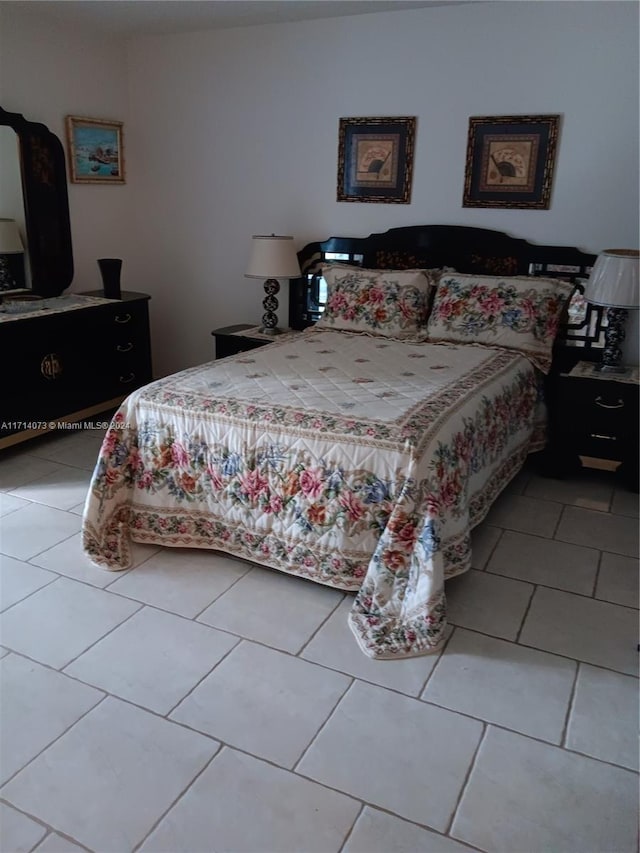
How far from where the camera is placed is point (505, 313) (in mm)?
3447

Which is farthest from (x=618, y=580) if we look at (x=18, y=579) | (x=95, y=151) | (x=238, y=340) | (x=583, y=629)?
(x=95, y=151)

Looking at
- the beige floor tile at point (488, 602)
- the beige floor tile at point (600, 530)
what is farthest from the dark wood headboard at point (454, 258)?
the beige floor tile at point (488, 602)

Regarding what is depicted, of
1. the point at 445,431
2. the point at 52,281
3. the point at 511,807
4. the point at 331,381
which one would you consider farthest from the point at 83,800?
the point at 52,281

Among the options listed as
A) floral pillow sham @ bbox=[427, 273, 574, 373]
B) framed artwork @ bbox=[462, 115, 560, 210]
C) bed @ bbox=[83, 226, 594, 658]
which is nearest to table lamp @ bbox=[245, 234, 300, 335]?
bed @ bbox=[83, 226, 594, 658]

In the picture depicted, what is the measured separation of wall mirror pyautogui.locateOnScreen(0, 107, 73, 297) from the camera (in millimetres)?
3805

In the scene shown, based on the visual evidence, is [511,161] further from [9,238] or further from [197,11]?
[9,238]

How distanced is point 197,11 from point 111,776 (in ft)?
12.3

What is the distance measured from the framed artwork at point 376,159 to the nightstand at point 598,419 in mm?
1497

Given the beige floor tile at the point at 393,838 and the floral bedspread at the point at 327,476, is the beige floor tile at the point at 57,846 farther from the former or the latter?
the floral bedspread at the point at 327,476

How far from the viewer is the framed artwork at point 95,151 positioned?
4.14 meters

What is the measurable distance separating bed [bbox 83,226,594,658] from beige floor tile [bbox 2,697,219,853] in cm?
67

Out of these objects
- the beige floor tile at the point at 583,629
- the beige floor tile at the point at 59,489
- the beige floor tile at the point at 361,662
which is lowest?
the beige floor tile at the point at 361,662

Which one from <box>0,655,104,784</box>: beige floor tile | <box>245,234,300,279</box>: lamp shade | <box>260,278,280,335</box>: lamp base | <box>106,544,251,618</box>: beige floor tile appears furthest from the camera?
<box>260,278,280,335</box>: lamp base

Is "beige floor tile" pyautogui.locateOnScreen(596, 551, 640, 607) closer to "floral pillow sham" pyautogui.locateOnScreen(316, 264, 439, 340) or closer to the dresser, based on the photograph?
"floral pillow sham" pyautogui.locateOnScreen(316, 264, 439, 340)
